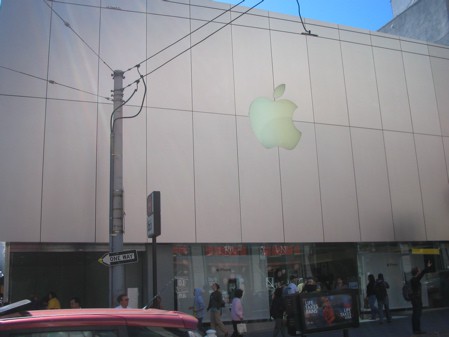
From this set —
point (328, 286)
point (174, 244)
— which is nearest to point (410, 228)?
point (328, 286)

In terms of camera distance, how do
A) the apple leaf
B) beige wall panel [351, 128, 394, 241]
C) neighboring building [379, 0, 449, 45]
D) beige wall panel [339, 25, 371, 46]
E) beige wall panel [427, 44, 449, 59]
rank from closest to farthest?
the apple leaf
beige wall panel [351, 128, 394, 241]
beige wall panel [339, 25, 371, 46]
beige wall panel [427, 44, 449, 59]
neighboring building [379, 0, 449, 45]

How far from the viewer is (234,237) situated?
55.0 feet

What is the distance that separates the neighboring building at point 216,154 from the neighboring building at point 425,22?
283cm

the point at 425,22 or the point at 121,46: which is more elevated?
the point at 425,22

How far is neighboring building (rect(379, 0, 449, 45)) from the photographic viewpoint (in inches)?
941

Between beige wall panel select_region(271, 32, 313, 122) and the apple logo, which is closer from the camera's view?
the apple logo

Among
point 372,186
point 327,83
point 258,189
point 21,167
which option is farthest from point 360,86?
point 21,167

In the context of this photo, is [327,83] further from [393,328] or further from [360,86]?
[393,328]

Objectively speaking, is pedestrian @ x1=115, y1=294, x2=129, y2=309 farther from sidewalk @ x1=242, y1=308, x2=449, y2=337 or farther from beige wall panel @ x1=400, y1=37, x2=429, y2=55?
beige wall panel @ x1=400, y1=37, x2=429, y2=55

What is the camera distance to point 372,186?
19.3 metres

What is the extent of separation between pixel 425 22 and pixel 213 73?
1365 cm

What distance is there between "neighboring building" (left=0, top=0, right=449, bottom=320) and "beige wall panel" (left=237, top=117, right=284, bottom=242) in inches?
2.1

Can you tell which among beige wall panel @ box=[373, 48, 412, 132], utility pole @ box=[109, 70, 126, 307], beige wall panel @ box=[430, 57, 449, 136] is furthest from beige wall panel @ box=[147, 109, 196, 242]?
beige wall panel @ box=[430, 57, 449, 136]

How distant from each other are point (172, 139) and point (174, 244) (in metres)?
3.50
